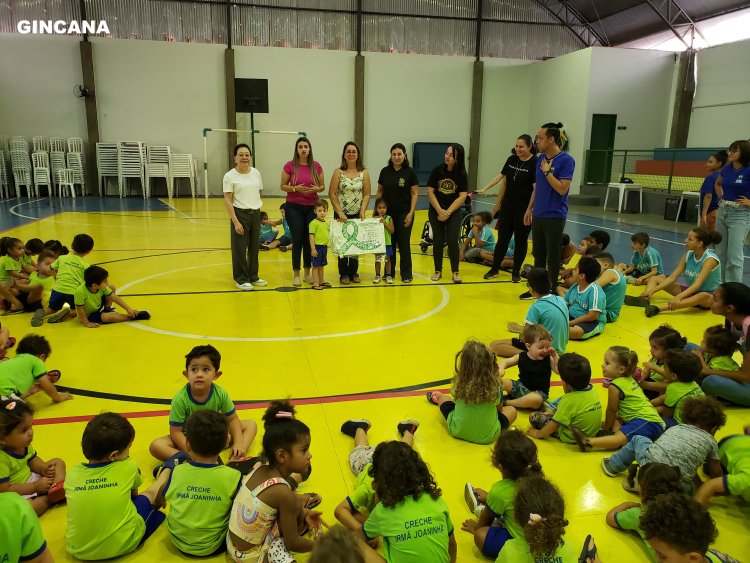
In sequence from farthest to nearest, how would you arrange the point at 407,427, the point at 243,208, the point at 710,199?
A: 1. the point at 710,199
2. the point at 243,208
3. the point at 407,427

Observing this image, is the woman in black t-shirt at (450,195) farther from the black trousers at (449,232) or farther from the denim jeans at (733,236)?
the denim jeans at (733,236)

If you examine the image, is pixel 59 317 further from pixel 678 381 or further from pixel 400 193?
pixel 678 381

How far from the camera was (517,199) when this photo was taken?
7.81 meters

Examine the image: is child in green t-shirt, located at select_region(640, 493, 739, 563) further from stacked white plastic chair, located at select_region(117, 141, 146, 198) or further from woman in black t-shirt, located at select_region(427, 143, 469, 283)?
stacked white plastic chair, located at select_region(117, 141, 146, 198)

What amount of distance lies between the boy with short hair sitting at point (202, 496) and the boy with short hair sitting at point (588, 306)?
3941mm

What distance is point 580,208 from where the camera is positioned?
709 inches

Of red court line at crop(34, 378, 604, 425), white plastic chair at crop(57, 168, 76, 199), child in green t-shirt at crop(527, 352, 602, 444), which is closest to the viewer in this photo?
child in green t-shirt at crop(527, 352, 602, 444)

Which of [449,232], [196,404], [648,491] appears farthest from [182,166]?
[648,491]

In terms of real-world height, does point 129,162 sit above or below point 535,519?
above

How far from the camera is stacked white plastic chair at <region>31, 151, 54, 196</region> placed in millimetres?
18125

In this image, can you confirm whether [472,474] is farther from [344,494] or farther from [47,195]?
[47,195]

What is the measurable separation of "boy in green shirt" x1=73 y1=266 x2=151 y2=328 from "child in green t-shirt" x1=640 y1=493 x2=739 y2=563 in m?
5.15

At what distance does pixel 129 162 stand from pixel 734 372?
1945cm

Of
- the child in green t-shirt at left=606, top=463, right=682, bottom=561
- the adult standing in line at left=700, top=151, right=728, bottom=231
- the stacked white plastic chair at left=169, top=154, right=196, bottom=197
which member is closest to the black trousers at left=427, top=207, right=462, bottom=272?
the adult standing in line at left=700, top=151, right=728, bottom=231
